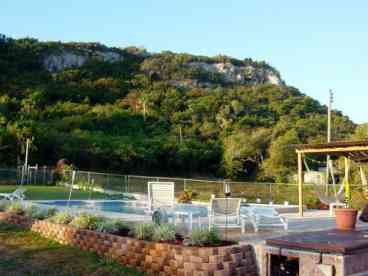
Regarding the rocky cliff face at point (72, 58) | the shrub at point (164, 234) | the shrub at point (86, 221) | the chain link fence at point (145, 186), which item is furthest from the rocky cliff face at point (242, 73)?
the shrub at point (164, 234)

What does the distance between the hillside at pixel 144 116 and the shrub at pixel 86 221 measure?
27.3m

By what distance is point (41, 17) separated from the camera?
1286 inches

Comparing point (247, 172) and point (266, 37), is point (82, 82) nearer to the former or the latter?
point (247, 172)

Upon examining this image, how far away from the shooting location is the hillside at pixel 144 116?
1531 inches

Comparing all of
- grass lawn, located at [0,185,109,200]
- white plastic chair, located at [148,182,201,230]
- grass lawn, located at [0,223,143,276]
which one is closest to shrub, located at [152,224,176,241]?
grass lawn, located at [0,223,143,276]

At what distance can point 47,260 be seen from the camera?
6160 mm

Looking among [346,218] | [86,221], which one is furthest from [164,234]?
[346,218]

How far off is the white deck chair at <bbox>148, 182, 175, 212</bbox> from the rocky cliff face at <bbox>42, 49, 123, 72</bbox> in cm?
5757

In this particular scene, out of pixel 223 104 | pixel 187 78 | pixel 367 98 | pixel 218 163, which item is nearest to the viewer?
pixel 367 98

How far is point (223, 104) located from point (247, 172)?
9.88m

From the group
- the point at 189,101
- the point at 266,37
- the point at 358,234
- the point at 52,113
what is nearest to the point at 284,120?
the point at 189,101

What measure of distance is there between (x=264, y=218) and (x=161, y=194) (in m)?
1.81

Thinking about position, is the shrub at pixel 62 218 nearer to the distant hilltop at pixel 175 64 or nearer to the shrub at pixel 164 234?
the shrub at pixel 164 234

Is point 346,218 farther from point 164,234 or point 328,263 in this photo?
point 164,234
